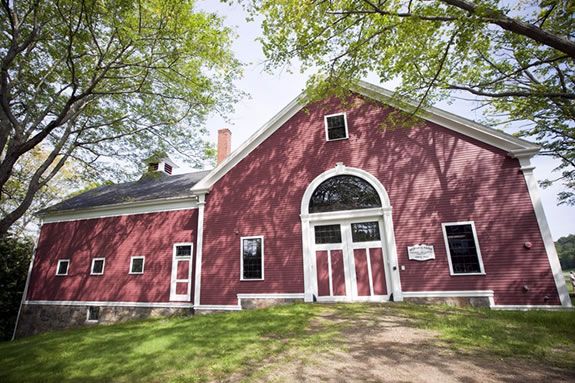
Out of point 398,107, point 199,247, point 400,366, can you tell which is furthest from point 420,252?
point 199,247

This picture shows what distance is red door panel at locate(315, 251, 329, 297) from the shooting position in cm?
1052

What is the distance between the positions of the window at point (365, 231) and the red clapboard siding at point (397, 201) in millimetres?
840

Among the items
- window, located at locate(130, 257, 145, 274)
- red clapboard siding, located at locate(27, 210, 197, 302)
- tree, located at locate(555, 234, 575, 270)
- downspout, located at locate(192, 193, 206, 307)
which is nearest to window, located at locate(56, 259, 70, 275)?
red clapboard siding, located at locate(27, 210, 197, 302)

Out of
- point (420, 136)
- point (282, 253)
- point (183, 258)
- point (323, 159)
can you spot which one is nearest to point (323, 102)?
point (323, 159)

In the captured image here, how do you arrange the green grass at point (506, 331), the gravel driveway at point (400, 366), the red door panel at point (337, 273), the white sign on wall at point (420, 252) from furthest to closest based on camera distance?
the red door panel at point (337, 273)
the white sign on wall at point (420, 252)
the green grass at point (506, 331)
the gravel driveway at point (400, 366)

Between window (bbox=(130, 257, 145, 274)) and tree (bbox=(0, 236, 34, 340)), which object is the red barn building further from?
tree (bbox=(0, 236, 34, 340))

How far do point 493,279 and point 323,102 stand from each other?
909cm

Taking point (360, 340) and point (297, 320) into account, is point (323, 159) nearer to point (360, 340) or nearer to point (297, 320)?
point (297, 320)

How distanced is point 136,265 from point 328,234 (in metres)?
9.70

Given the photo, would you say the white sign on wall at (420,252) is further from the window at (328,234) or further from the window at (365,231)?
the window at (328,234)

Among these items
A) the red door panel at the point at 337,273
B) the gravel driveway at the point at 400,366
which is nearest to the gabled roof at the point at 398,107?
the red door panel at the point at 337,273

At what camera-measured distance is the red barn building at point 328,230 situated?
911 centimetres

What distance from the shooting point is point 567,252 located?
182ft

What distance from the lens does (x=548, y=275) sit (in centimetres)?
841
